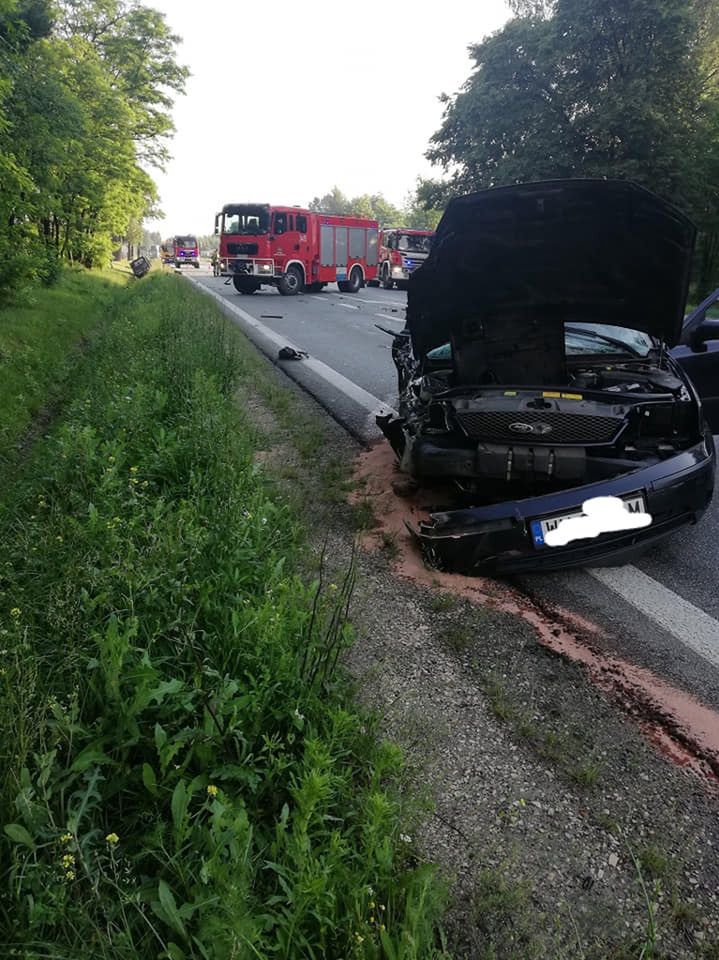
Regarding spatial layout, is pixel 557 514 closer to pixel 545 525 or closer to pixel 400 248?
pixel 545 525

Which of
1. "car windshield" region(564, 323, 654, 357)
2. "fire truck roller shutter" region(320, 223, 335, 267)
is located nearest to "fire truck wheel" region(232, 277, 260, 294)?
"fire truck roller shutter" region(320, 223, 335, 267)

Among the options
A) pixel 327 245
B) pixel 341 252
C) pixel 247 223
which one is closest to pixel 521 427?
pixel 247 223

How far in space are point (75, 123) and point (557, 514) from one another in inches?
469

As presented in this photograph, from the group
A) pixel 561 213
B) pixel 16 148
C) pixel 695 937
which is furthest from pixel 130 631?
pixel 16 148

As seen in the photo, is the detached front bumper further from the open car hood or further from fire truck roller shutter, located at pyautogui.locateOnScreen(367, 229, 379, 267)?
fire truck roller shutter, located at pyautogui.locateOnScreen(367, 229, 379, 267)

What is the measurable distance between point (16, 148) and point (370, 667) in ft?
38.0

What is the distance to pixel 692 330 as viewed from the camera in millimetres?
4898

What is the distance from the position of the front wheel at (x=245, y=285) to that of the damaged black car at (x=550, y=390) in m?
21.2

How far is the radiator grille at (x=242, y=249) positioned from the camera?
74.9 feet

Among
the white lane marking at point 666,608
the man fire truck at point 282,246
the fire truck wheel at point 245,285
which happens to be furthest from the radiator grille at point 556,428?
the fire truck wheel at point 245,285

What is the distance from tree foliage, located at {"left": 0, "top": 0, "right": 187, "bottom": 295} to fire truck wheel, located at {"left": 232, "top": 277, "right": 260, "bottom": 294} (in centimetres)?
427

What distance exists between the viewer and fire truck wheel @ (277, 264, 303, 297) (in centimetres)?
2383

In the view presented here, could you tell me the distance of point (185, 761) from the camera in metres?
1.76

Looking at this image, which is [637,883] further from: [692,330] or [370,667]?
[692,330]
